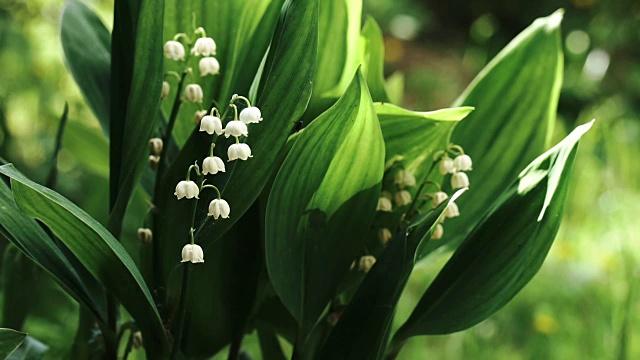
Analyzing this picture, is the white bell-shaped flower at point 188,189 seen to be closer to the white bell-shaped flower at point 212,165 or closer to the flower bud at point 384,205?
the white bell-shaped flower at point 212,165

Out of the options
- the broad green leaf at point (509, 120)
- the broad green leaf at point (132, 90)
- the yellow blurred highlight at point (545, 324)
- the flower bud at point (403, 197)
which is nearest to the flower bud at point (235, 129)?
the broad green leaf at point (132, 90)

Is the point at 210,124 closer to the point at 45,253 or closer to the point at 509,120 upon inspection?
the point at 45,253

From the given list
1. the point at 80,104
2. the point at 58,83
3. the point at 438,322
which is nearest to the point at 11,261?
the point at 438,322

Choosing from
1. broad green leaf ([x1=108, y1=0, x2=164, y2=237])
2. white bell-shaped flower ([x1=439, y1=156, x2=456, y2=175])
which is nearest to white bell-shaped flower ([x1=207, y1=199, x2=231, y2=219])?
broad green leaf ([x1=108, y1=0, x2=164, y2=237])

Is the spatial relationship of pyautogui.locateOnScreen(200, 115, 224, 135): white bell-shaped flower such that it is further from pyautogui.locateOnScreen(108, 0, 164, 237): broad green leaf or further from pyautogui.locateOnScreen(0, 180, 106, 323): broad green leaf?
pyautogui.locateOnScreen(0, 180, 106, 323): broad green leaf

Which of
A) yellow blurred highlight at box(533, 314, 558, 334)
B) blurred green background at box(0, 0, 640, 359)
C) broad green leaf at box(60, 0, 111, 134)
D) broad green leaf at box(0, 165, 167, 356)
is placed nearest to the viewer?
broad green leaf at box(0, 165, 167, 356)

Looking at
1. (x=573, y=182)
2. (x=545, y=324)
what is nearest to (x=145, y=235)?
(x=545, y=324)
